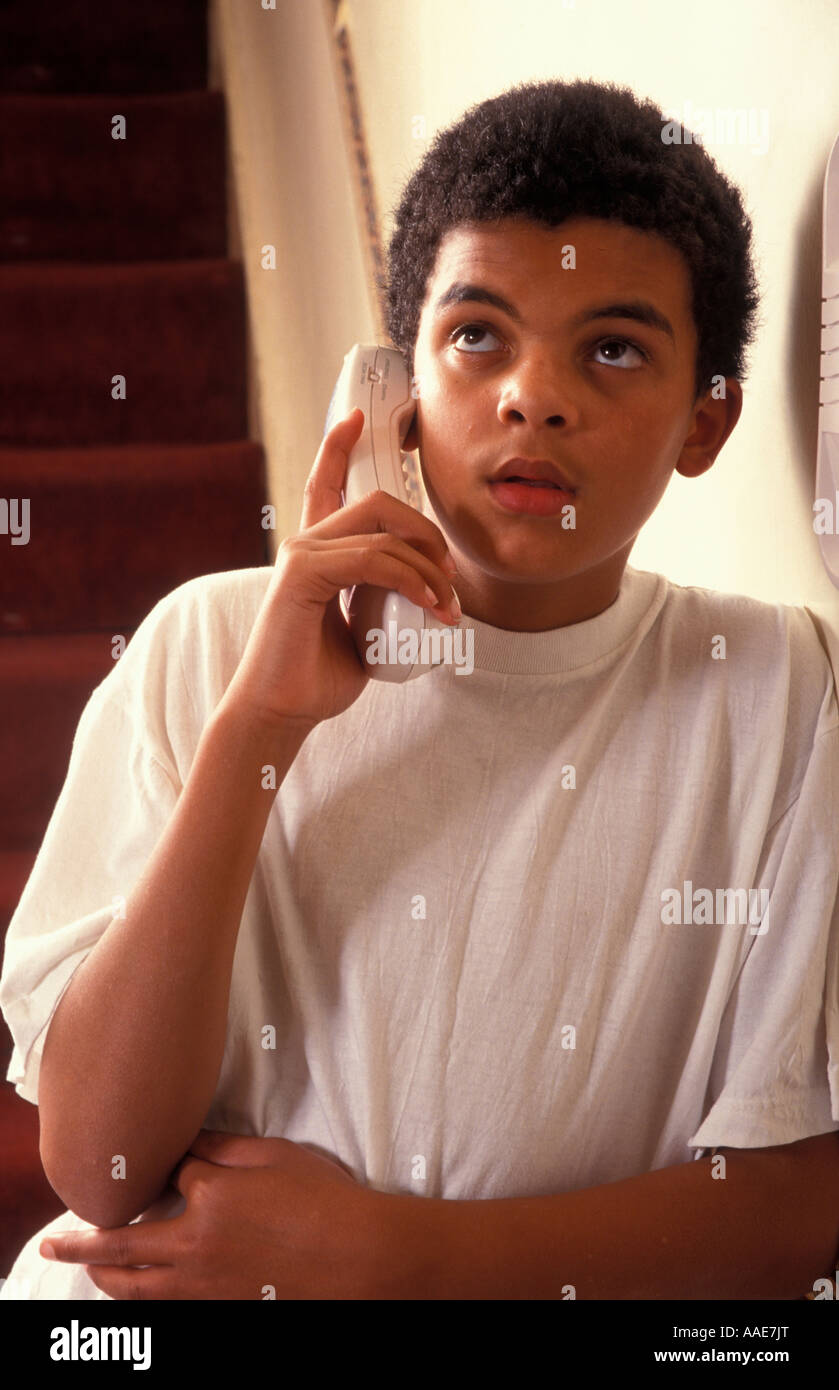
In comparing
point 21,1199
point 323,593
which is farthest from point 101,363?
point 323,593

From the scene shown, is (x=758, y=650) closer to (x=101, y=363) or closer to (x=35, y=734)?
(x=35, y=734)

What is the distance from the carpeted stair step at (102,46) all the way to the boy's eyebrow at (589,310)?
232 centimetres

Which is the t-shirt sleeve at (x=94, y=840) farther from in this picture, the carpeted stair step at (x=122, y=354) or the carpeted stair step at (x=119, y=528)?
the carpeted stair step at (x=122, y=354)

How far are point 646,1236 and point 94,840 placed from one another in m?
0.41

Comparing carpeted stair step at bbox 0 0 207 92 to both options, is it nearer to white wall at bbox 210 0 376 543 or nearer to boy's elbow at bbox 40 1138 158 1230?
white wall at bbox 210 0 376 543

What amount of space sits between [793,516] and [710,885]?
27cm

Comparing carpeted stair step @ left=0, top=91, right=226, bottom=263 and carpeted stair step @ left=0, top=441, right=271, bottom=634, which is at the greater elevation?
carpeted stair step @ left=0, top=91, right=226, bottom=263

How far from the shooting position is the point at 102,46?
110 inches

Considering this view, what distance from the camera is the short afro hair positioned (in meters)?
0.79

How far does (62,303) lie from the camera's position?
2.25 m

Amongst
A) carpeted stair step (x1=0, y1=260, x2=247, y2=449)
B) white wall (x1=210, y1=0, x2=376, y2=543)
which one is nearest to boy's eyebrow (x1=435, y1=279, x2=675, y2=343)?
white wall (x1=210, y1=0, x2=376, y2=543)

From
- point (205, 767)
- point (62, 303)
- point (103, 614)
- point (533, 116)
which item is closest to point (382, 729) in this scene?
point (205, 767)

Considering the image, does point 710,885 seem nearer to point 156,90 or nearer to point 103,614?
point 103,614

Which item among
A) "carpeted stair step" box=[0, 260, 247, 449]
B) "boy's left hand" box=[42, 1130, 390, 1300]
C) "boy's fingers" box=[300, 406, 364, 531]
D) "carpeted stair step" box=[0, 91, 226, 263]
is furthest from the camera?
"carpeted stair step" box=[0, 91, 226, 263]
